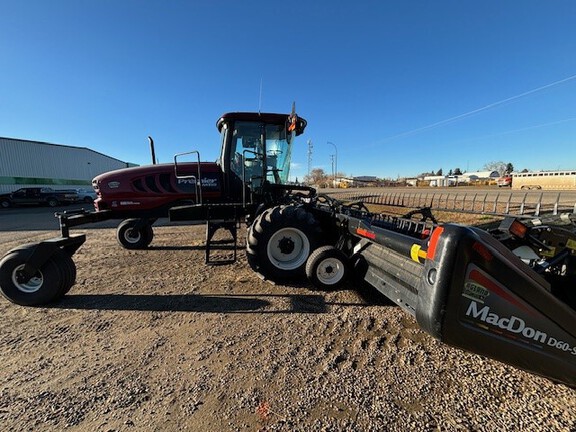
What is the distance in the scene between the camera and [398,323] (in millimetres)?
3035

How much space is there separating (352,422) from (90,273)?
4.76 meters

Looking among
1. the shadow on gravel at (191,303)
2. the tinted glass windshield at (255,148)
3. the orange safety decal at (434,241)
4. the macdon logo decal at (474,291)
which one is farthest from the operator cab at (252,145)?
the macdon logo decal at (474,291)

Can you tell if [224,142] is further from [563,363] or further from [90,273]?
[563,363]

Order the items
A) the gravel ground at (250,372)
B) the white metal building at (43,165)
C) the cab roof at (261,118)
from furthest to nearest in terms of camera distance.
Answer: the white metal building at (43,165), the cab roof at (261,118), the gravel ground at (250,372)

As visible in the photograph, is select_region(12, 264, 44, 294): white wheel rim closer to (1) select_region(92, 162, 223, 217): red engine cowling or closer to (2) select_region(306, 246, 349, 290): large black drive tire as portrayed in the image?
(1) select_region(92, 162, 223, 217): red engine cowling

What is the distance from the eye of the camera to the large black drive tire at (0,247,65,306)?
3494 mm

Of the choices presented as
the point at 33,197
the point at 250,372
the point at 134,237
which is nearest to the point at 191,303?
the point at 250,372

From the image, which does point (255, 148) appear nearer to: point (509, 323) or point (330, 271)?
point (330, 271)

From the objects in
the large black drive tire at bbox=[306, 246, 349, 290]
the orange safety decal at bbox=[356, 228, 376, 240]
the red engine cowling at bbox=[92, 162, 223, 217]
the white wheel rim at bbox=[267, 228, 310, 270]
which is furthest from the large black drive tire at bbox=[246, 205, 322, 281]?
the red engine cowling at bbox=[92, 162, 223, 217]

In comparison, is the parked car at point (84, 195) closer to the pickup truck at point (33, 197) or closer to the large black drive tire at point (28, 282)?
the pickup truck at point (33, 197)

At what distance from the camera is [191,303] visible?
361cm

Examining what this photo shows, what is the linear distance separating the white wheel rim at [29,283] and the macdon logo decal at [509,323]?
4.42m

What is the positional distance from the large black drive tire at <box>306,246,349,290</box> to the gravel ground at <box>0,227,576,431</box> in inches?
6.0

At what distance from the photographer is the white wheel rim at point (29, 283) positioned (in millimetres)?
3527
